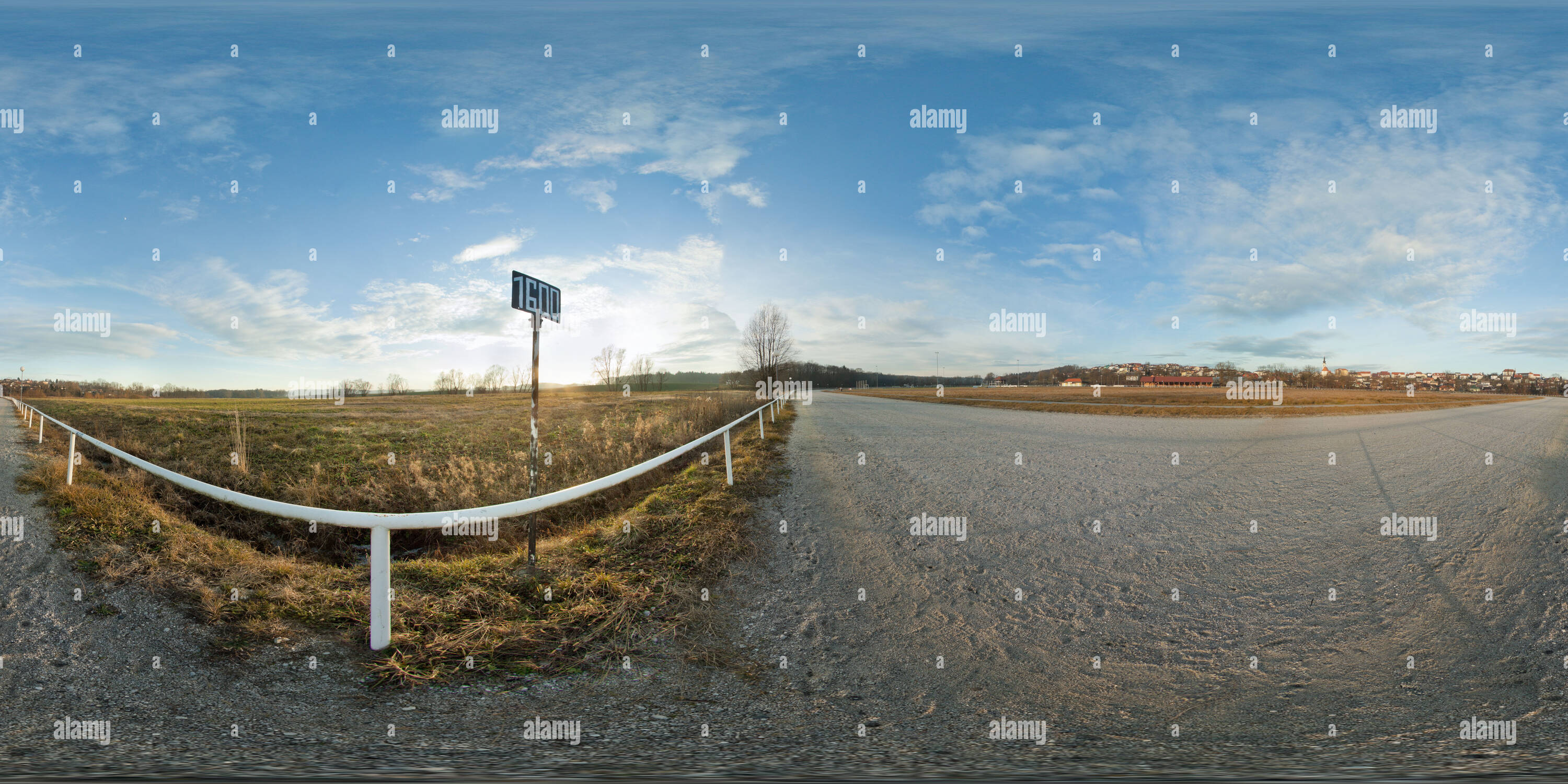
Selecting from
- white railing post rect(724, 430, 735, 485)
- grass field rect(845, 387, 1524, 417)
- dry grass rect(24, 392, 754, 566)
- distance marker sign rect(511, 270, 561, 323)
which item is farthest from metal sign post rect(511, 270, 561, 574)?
grass field rect(845, 387, 1524, 417)

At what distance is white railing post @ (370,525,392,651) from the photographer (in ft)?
13.3

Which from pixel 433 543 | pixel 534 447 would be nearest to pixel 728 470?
pixel 534 447

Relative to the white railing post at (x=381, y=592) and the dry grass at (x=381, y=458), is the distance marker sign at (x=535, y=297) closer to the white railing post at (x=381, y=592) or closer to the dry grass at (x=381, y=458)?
the white railing post at (x=381, y=592)

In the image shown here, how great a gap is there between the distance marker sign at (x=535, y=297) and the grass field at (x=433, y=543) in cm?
231

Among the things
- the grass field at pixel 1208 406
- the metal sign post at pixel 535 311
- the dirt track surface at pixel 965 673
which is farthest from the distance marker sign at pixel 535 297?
the grass field at pixel 1208 406

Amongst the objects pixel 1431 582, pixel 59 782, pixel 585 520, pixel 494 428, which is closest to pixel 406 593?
pixel 59 782

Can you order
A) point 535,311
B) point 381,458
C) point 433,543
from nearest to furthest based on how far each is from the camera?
point 535,311 < point 433,543 < point 381,458

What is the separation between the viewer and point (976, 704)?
367cm

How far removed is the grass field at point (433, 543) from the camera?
4414mm

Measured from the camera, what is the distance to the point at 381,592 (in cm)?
407

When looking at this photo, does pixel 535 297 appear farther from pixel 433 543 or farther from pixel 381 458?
pixel 381 458

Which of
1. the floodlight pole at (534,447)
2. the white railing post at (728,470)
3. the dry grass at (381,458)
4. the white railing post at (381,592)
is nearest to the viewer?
the white railing post at (381,592)

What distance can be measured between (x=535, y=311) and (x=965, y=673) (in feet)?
15.0

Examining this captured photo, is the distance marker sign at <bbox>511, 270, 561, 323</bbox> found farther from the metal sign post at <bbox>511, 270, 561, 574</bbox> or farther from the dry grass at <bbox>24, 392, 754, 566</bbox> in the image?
the dry grass at <bbox>24, 392, 754, 566</bbox>
